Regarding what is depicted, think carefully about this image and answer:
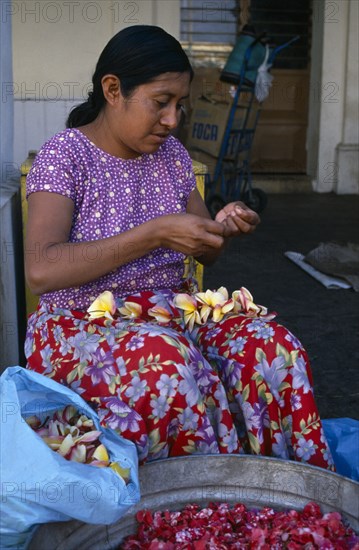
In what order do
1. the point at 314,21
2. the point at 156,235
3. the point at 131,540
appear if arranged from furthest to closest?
the point at 314,21 < the point at 156,235 < the point at 131,540

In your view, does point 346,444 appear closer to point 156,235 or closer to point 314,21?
point 156,235

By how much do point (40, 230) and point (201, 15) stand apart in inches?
277

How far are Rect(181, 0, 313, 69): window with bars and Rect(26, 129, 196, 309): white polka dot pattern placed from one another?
21.1ft

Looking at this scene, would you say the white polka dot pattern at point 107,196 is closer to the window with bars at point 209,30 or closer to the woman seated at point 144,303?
the woman seated at point 144,303

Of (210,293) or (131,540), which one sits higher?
(210,293)

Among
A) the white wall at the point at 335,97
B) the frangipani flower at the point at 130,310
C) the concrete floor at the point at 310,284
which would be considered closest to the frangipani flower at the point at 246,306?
the frangipani flower at the point at 130,310

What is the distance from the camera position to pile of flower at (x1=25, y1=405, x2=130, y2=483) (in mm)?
1766

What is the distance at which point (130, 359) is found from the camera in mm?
1987

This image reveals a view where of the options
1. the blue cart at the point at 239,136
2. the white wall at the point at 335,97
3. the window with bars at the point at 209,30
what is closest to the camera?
the blue cart at the point at 239,136

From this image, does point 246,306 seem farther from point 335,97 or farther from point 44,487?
point 335,97

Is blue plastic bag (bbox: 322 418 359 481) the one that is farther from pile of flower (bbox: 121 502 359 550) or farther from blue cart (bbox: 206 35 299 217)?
blue cart (bbox: 206 35 299 217)

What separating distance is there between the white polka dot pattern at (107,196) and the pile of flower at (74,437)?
0.39 metres

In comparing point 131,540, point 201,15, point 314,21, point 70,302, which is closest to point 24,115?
point 201,15

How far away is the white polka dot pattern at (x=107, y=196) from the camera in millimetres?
2195
